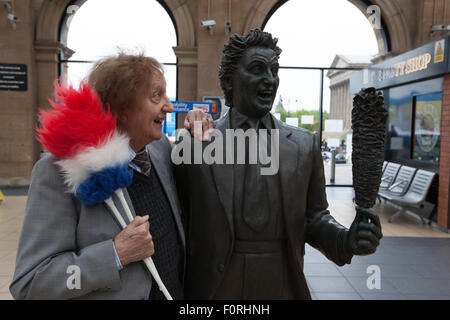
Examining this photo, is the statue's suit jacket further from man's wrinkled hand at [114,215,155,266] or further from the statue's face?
man's wrinkled hand at [114,215,155,266]

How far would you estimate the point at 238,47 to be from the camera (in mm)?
1773

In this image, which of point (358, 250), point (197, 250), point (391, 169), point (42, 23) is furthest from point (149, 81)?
point (42, 23)

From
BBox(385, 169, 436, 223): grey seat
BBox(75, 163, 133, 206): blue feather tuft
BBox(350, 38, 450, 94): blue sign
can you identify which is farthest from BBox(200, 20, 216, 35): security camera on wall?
BBox(75, 163, 133, 206): blue feather tuft

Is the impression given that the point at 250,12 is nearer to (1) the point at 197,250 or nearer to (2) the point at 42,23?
(2) the point at 42,23

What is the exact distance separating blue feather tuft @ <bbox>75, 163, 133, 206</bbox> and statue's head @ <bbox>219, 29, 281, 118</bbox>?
2.36 ft

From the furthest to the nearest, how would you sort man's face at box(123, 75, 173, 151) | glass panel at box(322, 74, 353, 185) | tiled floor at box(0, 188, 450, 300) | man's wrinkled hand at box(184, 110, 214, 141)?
1. glass panel at box(322, 74, 353, 185)
2. tiled floor at box(0, 188, 450, 300)
3. man's wrinkled hand at box(184, 110, 214, 141)
4. man's face at box(123, 75, 173, 151)

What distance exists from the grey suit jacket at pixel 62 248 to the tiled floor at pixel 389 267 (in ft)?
10.4

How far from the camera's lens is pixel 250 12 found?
440 inches

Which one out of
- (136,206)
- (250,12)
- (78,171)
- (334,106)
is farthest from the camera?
(334,106)

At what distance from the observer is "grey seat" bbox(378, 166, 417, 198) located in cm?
799

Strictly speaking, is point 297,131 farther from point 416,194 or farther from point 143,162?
point 416,194

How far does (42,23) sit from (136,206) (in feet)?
38.7

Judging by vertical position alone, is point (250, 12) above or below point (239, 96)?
above

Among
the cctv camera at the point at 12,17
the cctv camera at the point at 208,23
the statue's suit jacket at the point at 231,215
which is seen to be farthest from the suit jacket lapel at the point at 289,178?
the cctv camera at the point at 12,17
